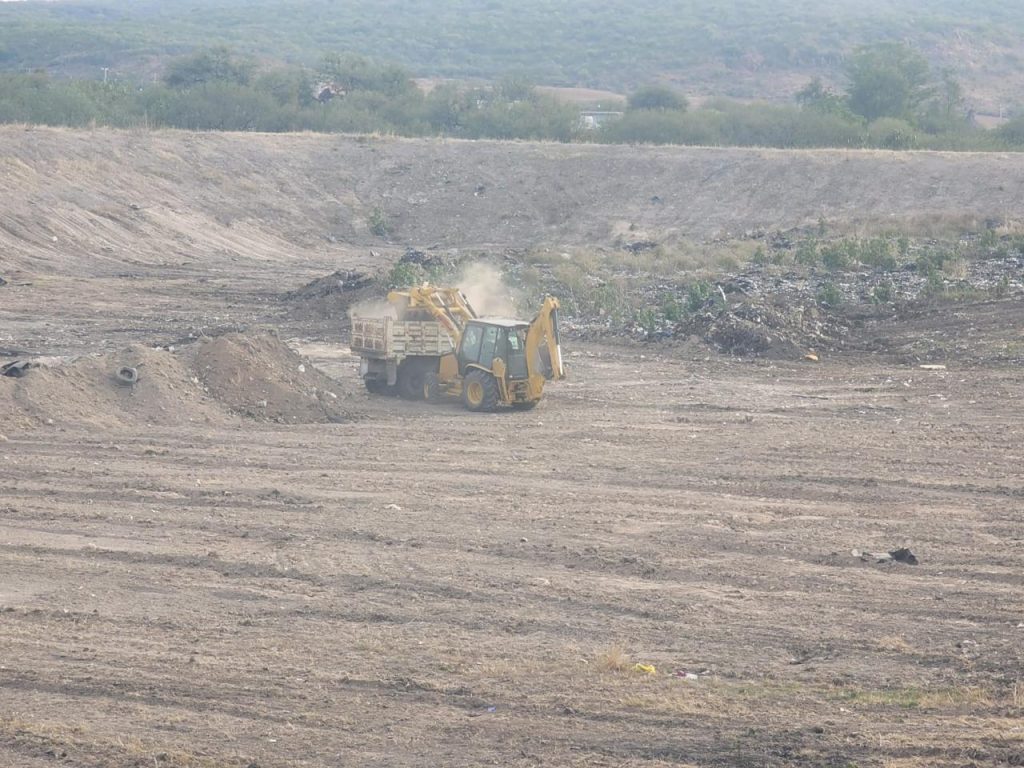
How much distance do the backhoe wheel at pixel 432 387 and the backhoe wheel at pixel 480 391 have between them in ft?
2.21

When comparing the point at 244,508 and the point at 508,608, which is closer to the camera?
the point at 508,608

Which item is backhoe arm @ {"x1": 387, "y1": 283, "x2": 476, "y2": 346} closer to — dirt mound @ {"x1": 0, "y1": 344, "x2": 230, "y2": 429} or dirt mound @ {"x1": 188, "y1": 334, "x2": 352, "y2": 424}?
dirt mound @ {"x1": 188, "y1": 334, "x2": 352, "y2": 424}

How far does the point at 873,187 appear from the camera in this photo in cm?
5047

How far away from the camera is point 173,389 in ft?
67.1

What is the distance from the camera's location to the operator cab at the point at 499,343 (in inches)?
805

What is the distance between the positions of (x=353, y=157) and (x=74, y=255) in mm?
18737

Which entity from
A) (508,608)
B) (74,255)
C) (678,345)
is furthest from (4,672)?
(74,255)

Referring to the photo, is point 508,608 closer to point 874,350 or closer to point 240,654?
point 240,654

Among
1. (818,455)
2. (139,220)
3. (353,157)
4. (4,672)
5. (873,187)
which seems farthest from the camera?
(353,157)

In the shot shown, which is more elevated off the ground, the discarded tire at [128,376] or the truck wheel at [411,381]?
the discarded tire at [128,376]

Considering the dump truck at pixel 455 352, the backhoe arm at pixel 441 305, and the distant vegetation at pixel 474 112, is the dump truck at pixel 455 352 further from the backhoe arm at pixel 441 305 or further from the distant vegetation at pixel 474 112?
the distant vegetation at pixel 474 112

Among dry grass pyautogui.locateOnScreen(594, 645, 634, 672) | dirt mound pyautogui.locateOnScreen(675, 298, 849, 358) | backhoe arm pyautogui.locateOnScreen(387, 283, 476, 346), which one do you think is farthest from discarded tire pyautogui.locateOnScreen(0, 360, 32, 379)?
dirt mound pyautogui.locateOnScreen(675, 298, 849, 358)

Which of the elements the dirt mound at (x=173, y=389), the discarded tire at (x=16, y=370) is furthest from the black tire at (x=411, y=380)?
the discarded tire at (x=16, y=370)

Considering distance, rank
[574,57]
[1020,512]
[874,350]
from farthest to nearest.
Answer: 1. [574,57]
2. [874,350]
3. [1020,512]
